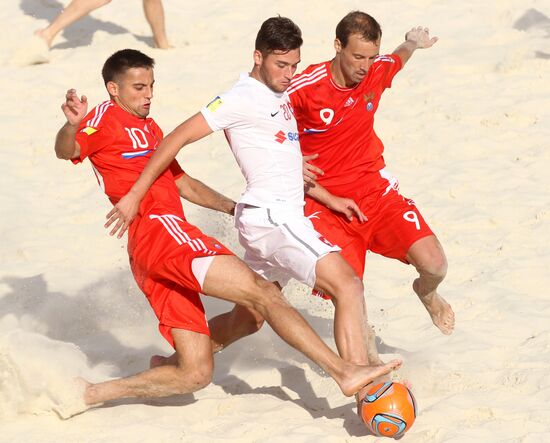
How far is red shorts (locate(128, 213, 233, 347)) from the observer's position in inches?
203

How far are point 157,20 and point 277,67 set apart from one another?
5.69 m

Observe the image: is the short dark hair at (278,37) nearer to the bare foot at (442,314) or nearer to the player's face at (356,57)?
the player's face at (356,57)

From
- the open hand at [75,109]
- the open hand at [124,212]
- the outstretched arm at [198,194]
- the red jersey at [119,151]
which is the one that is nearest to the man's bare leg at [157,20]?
the outstretched arm at [198,194]

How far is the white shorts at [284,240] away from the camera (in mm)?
5141

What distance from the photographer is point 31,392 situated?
17.5 ft

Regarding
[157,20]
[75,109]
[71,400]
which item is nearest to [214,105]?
[75,109]

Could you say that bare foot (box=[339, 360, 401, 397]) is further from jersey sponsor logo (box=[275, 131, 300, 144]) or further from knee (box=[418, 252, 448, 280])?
jersey sponsor logo (box=[275, 131, 300, 144])

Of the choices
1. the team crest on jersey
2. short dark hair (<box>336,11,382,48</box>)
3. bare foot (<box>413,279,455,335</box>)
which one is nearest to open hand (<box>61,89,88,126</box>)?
short dark hair (<box>336,11,382,48</box>)

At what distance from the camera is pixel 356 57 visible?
222 inches

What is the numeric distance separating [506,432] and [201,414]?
153 centimetres

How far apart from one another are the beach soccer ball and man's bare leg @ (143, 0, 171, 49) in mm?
6562

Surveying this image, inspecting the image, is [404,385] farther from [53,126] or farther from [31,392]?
[53,126]

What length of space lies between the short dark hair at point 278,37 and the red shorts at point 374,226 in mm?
983

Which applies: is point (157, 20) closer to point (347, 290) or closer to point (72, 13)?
point (72, 13)
